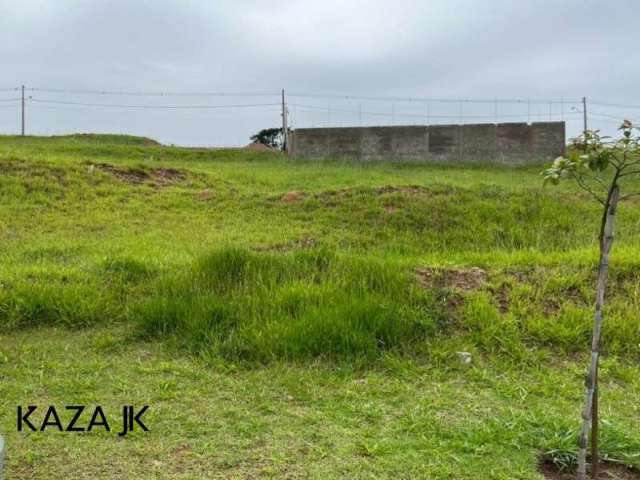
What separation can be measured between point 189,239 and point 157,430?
3995 mm

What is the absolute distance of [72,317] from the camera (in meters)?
4.22

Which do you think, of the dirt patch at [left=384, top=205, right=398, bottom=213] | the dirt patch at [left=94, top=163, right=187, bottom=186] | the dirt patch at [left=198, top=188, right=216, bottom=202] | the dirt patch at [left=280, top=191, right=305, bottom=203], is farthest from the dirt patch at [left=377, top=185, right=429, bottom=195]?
the dirt patch at [left=94, top=163, right=187, bottom=186]

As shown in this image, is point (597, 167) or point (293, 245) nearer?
point (597, 167)

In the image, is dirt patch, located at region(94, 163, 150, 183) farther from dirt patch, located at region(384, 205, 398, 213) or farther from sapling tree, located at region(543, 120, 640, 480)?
sapling tree, located at region(543, 120, 640, 480)

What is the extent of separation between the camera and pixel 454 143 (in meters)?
14.9

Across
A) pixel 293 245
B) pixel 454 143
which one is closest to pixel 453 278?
pixel 293 245

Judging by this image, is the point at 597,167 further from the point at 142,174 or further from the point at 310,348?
the point at 142,174

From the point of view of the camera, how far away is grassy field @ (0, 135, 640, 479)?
100 inches

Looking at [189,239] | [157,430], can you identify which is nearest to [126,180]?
[189,239]

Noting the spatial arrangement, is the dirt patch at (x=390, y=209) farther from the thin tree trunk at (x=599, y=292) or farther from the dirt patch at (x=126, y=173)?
the thin tree trunk at (x=599, y=292)

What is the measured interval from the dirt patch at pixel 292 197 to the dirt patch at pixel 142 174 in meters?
2.50

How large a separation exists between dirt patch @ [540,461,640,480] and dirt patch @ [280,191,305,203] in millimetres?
6402

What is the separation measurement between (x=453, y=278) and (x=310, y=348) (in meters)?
1.60

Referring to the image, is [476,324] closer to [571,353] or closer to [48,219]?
[571,353]
